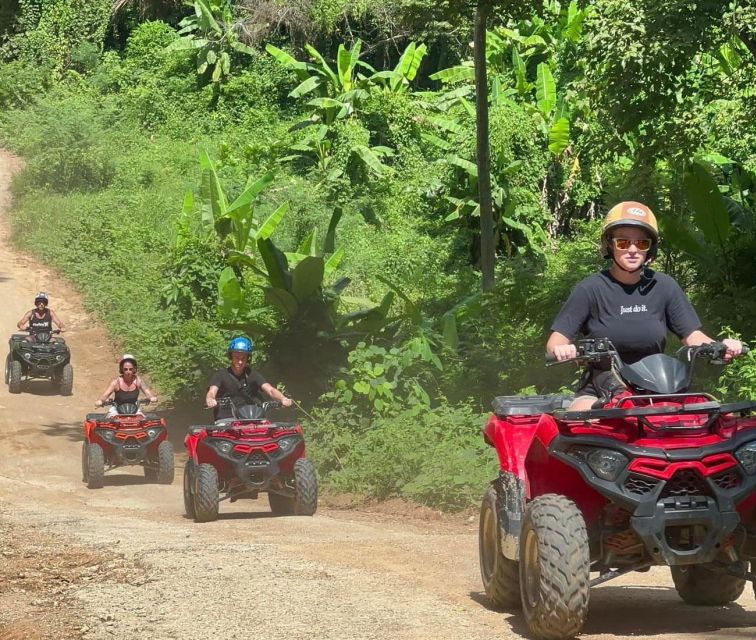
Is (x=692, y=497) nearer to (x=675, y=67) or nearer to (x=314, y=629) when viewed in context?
(x=314, y=629)

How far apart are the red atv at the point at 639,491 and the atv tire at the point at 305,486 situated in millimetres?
5907

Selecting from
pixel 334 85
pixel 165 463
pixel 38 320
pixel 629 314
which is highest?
pixel 334 85

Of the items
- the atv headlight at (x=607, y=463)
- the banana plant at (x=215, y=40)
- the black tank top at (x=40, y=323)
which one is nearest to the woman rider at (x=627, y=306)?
the atv headlight at (x=607, y=463)

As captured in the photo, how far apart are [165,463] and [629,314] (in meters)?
9.61

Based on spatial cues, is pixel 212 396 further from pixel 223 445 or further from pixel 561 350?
pixel 561 350

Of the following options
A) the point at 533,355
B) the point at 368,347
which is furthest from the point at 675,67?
the point at 368,347

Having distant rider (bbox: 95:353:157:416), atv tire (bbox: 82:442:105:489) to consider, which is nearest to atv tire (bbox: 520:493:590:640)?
atv tire (bbox: 82:442:105:489)

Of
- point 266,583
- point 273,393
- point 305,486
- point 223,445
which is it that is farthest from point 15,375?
point 266,583

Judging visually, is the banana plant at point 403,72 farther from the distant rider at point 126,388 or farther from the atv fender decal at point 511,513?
the atv fender decal at point 511,513

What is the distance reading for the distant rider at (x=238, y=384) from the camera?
11.9m

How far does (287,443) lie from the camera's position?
11.4m

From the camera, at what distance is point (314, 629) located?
5660 mm

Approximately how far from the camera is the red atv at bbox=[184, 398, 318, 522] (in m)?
11.2

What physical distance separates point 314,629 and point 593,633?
121 centimetres
